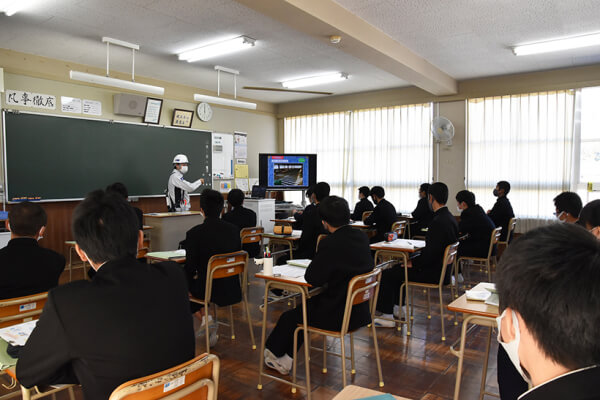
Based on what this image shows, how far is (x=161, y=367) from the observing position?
4.59 ft

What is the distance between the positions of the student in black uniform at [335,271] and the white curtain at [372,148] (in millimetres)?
5593

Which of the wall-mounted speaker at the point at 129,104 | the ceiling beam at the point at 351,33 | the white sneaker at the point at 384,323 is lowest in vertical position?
the white sneaker at the point at 384,323

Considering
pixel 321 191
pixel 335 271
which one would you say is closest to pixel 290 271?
pixel 335 271

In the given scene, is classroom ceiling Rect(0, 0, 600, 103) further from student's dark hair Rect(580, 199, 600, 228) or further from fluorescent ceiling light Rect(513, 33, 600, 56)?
student's dark hair Rect(580, 199, 600, 228)

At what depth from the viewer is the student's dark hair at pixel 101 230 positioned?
1509 mm

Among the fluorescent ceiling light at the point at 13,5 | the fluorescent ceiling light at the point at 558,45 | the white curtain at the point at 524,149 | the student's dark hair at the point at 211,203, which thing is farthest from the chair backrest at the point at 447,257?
the fluorescent ceiling light at the point at 13,5

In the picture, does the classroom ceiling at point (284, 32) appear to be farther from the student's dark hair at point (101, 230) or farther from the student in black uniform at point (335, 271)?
the student's dark hair at point (101, 230)

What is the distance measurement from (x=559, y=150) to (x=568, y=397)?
23.9ft

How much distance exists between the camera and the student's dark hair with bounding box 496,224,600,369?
0.70 metres

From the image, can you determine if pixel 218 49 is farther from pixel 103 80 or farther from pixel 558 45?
pixel 558 45

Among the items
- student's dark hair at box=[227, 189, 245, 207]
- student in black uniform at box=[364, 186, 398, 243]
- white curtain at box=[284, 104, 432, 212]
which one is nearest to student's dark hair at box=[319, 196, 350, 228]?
student's dark hair at box=[227, 189, 245, 207]

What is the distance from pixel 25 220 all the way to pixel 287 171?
652 cm

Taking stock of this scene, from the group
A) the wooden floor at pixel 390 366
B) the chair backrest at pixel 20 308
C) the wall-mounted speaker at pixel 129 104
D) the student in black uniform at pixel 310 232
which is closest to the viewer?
the chair backrest at pixel 20 308

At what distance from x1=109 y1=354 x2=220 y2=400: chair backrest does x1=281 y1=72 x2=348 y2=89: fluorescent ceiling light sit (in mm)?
6334
